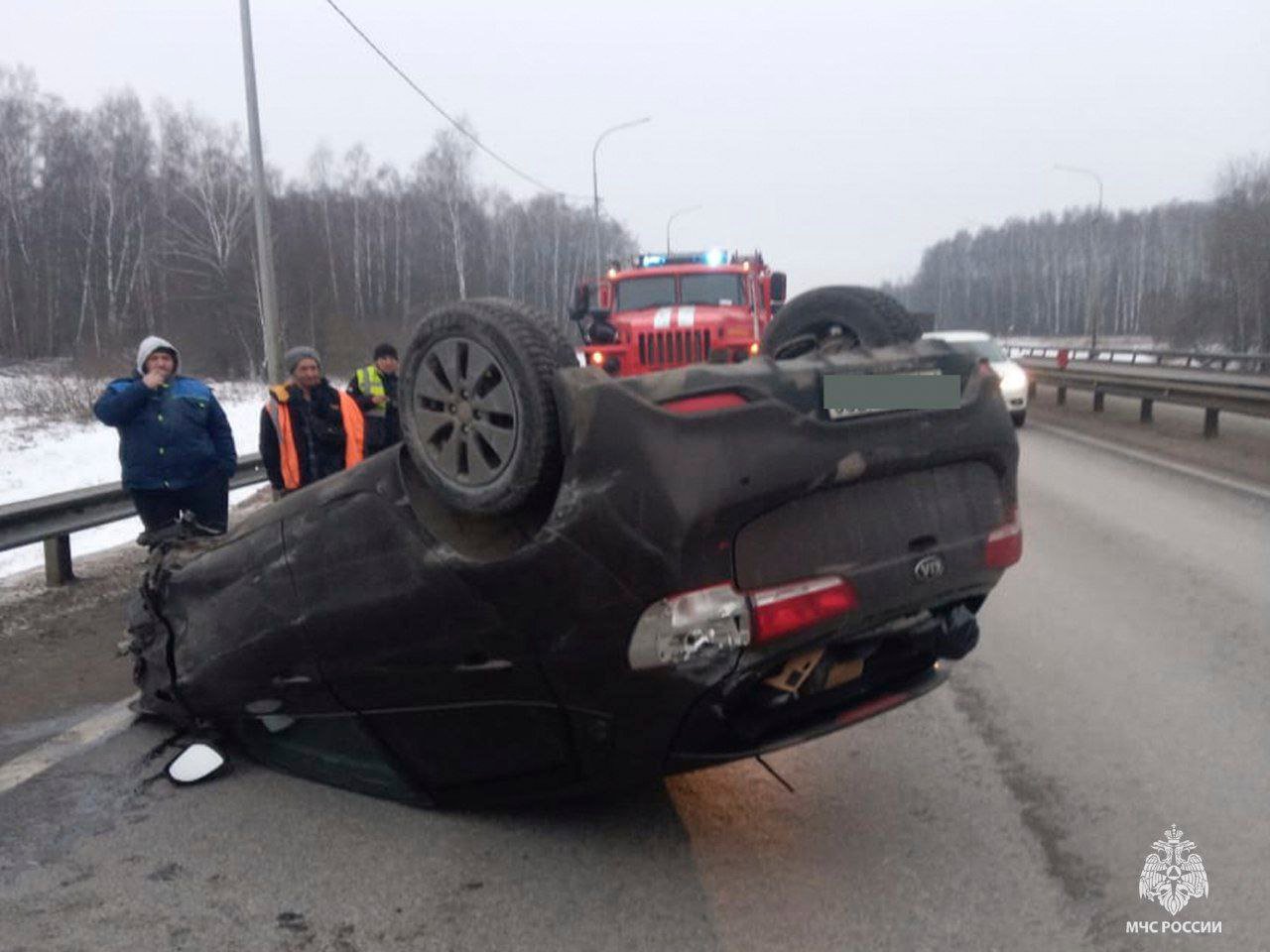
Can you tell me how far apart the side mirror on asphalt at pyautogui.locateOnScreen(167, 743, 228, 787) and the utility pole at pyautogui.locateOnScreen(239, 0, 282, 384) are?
1065 cm

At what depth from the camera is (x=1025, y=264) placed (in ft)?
360

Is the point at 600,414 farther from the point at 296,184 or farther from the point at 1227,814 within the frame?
the point at 296,184

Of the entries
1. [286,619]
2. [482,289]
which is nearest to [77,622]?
[286,619]

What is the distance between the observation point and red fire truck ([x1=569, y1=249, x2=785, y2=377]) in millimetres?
11617

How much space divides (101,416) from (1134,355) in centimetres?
4672

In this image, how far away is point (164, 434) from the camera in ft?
20.7

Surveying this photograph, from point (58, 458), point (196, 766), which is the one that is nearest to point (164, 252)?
point (58, 458)

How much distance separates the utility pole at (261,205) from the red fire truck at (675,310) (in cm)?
441

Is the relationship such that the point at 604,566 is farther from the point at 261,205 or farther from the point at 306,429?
the point at 261,205

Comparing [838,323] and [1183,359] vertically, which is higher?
[838,323]

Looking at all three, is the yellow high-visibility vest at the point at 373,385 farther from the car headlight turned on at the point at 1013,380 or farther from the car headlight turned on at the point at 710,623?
the car headlight turned on at the point at 1013,380

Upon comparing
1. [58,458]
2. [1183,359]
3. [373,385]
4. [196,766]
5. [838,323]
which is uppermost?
[838,323]

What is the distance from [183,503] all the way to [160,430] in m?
0.50

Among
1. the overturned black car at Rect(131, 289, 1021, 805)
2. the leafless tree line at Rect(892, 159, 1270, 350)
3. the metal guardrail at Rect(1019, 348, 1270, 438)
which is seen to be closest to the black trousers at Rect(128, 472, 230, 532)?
the overturned black car at Rect(131, 289, 1021, 805)
